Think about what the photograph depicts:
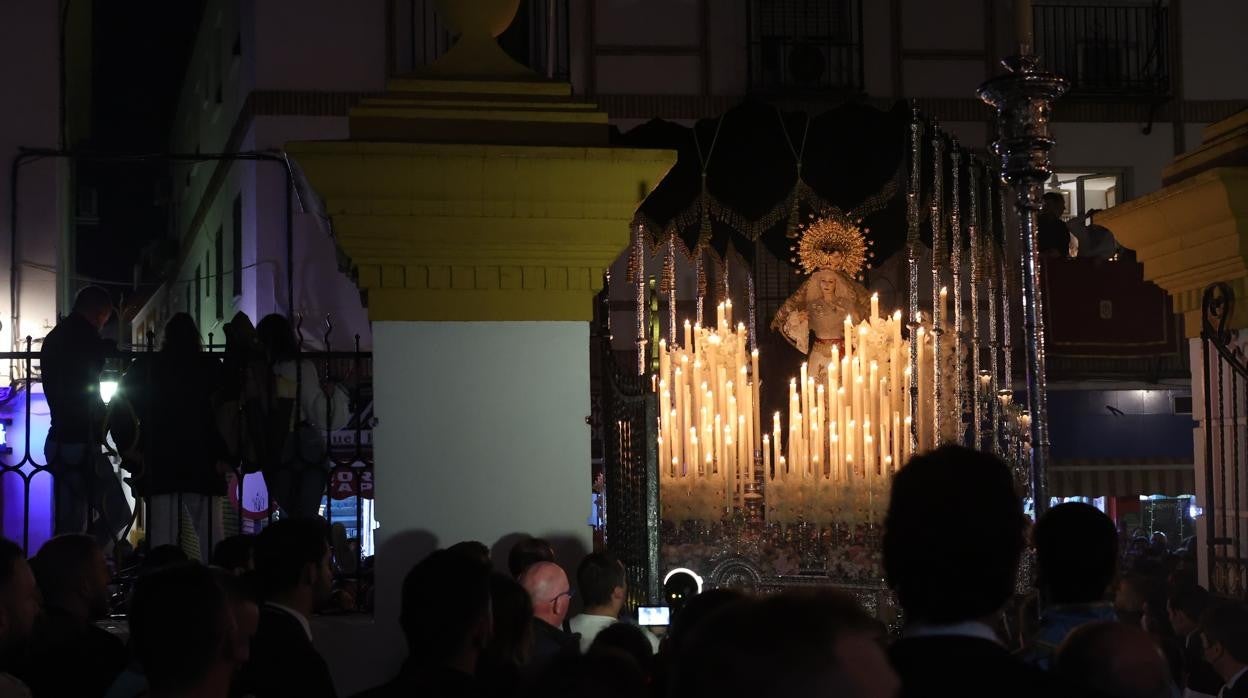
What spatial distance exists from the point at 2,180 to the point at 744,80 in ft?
28.4

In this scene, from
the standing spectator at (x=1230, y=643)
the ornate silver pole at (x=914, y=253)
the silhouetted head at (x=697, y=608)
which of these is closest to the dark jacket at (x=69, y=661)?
the silhouetted head at (x=697, y=608)

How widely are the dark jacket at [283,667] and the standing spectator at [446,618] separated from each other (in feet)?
1.89

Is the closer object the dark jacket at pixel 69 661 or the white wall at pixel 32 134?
the dark jacket at pixel 69 661

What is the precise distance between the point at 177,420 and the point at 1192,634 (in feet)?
13.1

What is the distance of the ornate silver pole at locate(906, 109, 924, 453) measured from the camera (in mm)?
9203

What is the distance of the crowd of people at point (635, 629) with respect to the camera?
1928 millimetres

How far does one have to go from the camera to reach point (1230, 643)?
5.02 m

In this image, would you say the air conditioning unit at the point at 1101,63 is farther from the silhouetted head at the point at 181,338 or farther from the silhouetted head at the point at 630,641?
the silhouetted head at the point at 630,641

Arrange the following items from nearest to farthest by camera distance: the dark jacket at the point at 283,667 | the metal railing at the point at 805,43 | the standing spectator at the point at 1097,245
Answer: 1. the dark jacket at the point at 283,667
2. the standing spectator at the point at 1097,245
3. the metal railing at the point at 805,43

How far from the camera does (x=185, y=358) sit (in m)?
6.25

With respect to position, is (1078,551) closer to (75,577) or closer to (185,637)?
(185,637)

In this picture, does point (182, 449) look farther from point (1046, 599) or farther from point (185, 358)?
point (1046, 599)

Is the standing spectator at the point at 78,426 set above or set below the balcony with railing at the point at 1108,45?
below

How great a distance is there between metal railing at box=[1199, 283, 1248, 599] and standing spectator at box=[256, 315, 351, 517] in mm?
3642
